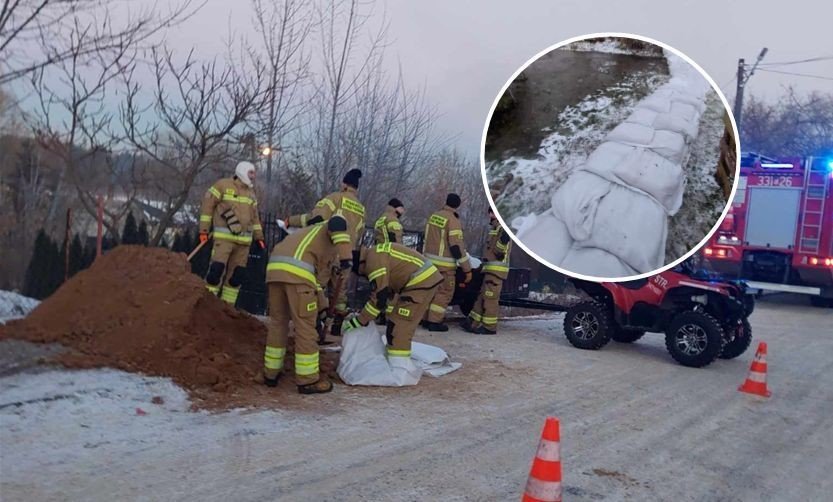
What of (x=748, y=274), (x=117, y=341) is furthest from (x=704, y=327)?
(x=748, y=274)

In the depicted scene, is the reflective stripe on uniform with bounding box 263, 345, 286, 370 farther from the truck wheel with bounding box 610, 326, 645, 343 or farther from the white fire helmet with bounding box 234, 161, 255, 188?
the truck wheel with bounding box 610, 326, 645, 343

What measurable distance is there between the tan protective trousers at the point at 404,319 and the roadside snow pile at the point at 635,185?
127 inches

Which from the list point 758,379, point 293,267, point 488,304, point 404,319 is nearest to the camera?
point 293,267

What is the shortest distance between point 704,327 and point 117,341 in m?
7.02

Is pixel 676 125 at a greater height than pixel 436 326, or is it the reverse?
pixel 676 125

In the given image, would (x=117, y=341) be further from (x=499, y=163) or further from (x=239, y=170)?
(x=499, y=163)

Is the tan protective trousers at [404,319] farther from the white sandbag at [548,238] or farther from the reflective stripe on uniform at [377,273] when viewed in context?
the white sandbag at [548,238]

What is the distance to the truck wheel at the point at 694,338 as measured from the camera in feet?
33.1

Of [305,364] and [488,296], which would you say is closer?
[305,364]

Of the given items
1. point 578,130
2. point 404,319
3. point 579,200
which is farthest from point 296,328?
point 578,130

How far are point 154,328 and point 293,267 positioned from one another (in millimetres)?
1519

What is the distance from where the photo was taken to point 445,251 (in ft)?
37.0

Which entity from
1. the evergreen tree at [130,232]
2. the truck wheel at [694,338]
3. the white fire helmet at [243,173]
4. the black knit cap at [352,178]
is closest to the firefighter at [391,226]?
the black knit cap at [352,178]

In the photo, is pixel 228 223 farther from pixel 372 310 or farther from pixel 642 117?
pixel 642 117
